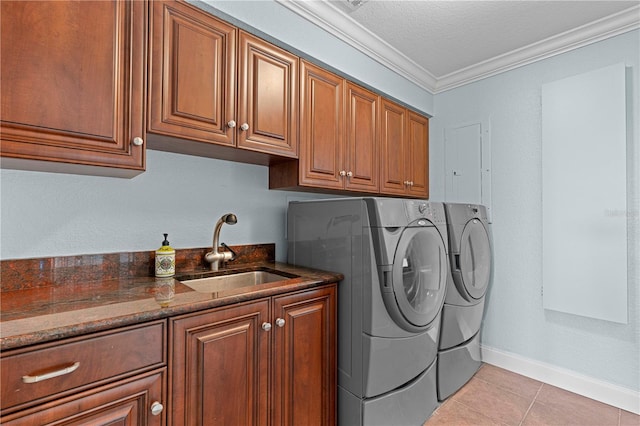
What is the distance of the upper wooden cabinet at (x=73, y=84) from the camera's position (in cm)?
98

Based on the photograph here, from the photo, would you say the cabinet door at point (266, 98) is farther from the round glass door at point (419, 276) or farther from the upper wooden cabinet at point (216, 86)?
the round glass door at point (419, 276)

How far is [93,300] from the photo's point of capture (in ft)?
3.66

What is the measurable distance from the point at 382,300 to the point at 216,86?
1.38 metres

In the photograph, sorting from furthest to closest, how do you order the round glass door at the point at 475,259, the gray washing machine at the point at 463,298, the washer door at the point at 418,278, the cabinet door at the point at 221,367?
the round glass door at the point at 475,259 < the gray washing machine at the point at 463,298 < the washer door at the point at 418,278 < the cabinet door at the point at 221,367

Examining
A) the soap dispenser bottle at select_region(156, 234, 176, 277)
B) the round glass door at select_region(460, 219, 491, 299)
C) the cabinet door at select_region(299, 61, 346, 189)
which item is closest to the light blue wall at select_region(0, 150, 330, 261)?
the soap dispenser bottle at select_region(156, 234, 176, 277)

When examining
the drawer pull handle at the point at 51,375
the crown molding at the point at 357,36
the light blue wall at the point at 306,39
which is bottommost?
the drawer pull handle at the point at 51,375

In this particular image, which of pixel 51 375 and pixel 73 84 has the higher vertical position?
pixel 73 84

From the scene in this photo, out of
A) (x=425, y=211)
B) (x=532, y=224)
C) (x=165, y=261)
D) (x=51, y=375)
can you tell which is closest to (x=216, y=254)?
(x=165, y=261)

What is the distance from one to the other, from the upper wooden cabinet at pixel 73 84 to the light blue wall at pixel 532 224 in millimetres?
2675

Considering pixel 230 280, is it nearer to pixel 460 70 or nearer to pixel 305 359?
pixel 305 359

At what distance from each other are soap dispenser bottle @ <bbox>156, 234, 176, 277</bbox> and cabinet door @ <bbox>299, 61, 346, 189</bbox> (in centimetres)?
83

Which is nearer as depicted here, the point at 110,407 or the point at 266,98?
the point at 110,407

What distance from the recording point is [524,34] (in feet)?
7.30

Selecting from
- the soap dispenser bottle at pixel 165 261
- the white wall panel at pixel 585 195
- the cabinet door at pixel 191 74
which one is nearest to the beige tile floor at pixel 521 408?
the white wall panel at pixel 585 195
